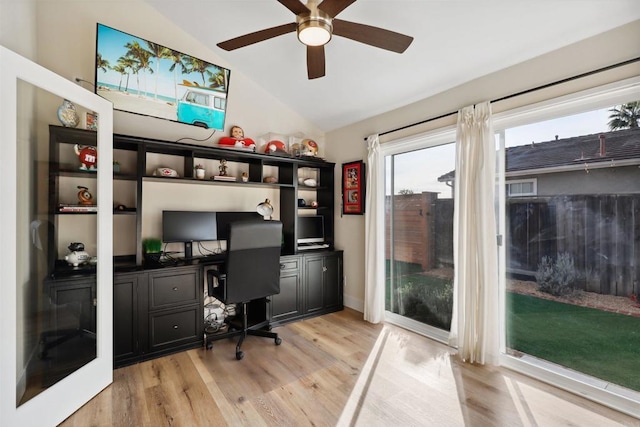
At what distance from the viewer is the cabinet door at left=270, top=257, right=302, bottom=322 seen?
335 cm

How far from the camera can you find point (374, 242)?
3.46 metres

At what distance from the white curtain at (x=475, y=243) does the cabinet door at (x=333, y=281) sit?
60.2 inches

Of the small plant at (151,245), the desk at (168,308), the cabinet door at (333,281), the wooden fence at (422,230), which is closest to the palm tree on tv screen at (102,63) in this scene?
the small plant at (151,245)

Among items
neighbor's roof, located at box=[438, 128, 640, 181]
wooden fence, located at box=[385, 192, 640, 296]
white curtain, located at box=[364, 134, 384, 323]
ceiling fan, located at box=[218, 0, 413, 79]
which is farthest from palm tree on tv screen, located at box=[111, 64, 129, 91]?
neighbor's roof, located at box=[438, 128, 640, 181]

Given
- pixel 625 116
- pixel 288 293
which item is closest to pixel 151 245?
pixel 288 293

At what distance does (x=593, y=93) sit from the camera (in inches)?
78.2

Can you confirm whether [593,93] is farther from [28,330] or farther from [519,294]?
[28,330]

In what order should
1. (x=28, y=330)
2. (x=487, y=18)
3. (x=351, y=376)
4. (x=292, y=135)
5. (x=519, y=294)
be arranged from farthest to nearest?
1. (x=292, y=135)
2. (x=519, y=294)
3. (x=351, y=376)
4. (x=487, y=18)
5. (x=28, y=330)

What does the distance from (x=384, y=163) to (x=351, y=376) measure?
2338 mm

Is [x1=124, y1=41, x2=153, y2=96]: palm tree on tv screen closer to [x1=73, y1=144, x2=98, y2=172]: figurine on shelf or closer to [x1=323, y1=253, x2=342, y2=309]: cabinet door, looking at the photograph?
[x1=73, y1=144, x2=98, y2=172]: figurine on shelf

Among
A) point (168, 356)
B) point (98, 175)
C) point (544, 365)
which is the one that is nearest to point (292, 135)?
point (98, 175)

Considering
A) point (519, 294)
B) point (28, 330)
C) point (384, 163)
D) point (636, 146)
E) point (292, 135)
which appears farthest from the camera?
point (292, 135)

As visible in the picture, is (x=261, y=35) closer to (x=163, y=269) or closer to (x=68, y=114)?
(x=68, y=114)

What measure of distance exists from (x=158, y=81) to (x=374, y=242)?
114 inches
